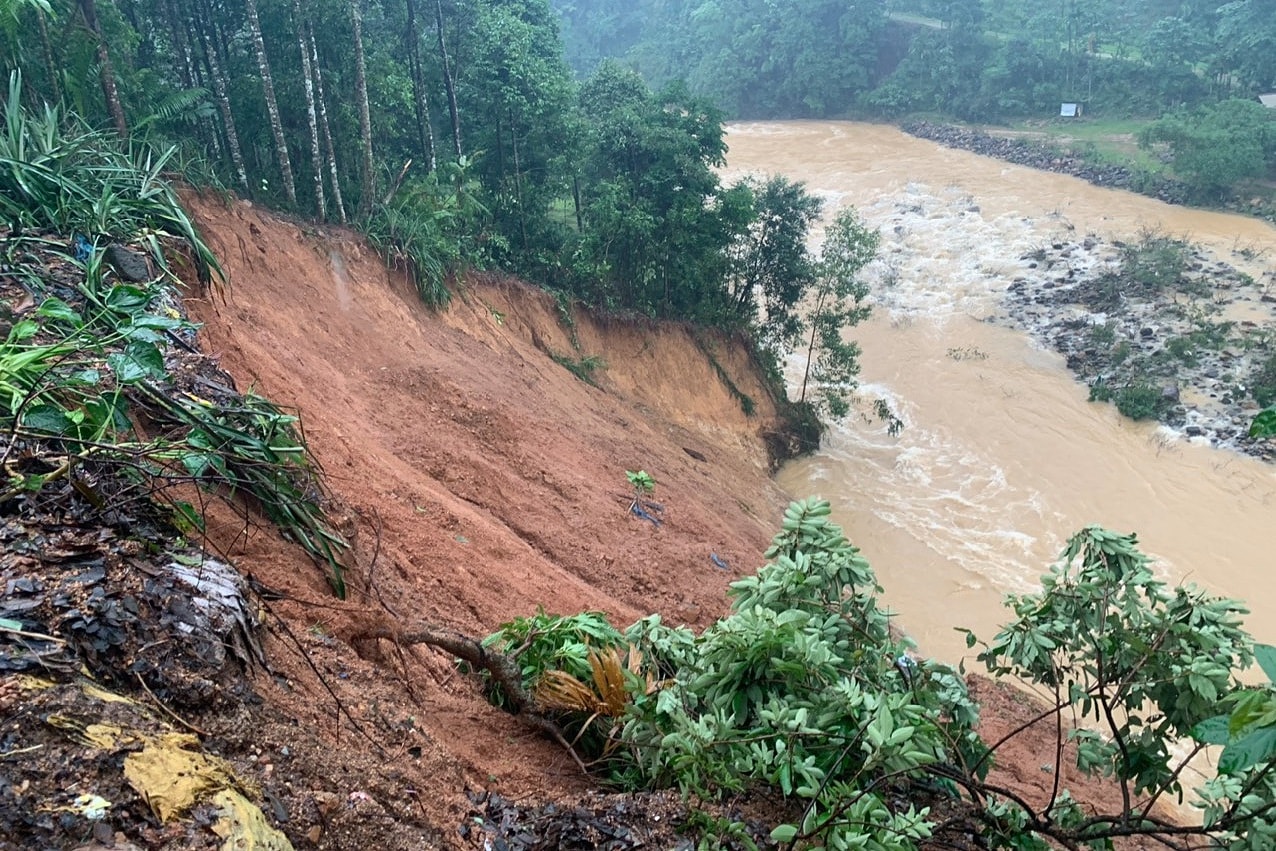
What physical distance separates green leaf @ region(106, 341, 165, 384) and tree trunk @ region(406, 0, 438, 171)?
525 inches

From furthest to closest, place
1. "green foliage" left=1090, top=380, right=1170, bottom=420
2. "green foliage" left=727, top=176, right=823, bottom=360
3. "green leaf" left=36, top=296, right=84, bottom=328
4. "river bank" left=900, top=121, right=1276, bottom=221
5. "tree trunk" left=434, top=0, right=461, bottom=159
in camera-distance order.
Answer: "river bank" left=900, top=121, right=1276, bottom=221
"green foliage" left=1090, top=380, right=1170, bottom=420
"green foliage" left=727, top=176, right=823, bottom=360
"tree trunk" left=434, top=0, right=461, bottom=159
"green leaf" left=36, top=296, right=84, bottom=328

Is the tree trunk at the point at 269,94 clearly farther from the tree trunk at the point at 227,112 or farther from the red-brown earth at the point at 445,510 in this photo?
the red-brown earth at the point at 445,510

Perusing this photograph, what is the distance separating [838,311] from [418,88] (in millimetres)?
10010

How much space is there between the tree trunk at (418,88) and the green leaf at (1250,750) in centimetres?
1597

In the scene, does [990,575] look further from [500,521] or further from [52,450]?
[52,450]

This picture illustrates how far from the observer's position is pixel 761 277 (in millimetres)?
17594

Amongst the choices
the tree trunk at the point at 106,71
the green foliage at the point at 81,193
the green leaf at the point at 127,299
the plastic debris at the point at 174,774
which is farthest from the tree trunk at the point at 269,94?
the plastic debris at the point at 174,774

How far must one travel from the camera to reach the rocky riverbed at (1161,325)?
62.5 ft

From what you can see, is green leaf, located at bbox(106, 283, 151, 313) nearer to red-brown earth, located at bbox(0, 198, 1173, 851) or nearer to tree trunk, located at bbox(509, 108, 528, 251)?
red-brown earth, located at bbox(0, 198, 1173, 851)

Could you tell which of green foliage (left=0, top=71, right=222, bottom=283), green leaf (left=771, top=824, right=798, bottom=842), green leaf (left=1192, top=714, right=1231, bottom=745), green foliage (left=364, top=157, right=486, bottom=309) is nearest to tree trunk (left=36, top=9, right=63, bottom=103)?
green foliage (left=0, top=71, right=222, bottom=283)

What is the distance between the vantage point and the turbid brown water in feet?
45.8

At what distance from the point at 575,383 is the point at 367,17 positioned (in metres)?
8.40

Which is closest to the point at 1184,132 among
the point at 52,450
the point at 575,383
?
the point at 575,383

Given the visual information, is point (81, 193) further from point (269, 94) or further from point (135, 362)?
point (269, 94)
